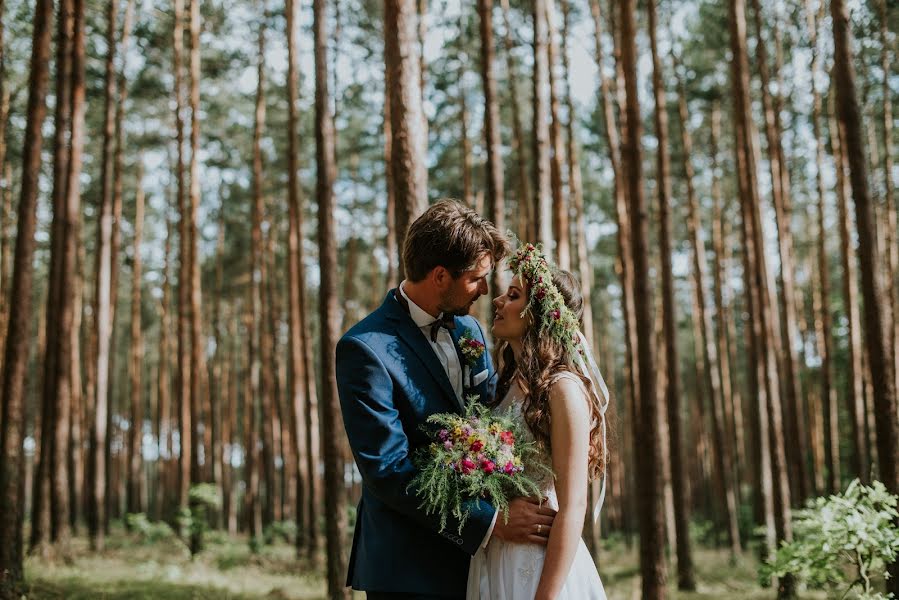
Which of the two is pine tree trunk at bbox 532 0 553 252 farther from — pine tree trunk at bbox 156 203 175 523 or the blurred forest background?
pine tree trunk at bbox 156 203 175 523

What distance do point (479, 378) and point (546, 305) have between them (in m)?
0.56

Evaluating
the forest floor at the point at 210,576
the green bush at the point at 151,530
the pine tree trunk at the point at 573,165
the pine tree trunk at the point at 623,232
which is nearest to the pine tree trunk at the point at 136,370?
the green bush at the point at 151,530

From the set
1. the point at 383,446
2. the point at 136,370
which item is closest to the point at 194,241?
the point at 136,370

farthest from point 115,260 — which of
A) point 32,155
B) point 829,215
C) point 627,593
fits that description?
point 829,215

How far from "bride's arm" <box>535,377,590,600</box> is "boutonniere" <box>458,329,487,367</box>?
58 centimetres

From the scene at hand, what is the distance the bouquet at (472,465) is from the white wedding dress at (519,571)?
83mm

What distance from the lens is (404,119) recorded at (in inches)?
260

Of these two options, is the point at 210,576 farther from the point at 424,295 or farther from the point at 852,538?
the point at 424,295

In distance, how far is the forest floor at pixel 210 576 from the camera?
10.2 meters

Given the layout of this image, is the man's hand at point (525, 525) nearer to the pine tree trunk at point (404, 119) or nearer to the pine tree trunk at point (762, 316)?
the pine tree trunk at point (404, 119)

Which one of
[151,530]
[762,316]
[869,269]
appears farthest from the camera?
[151,530]

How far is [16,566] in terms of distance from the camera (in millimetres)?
9320

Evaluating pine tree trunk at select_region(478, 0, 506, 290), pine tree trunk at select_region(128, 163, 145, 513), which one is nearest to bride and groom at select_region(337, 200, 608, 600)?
pine tree trunk at select_region(478, 0, 506, 290)

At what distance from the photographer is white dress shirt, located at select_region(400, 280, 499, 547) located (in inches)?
143
